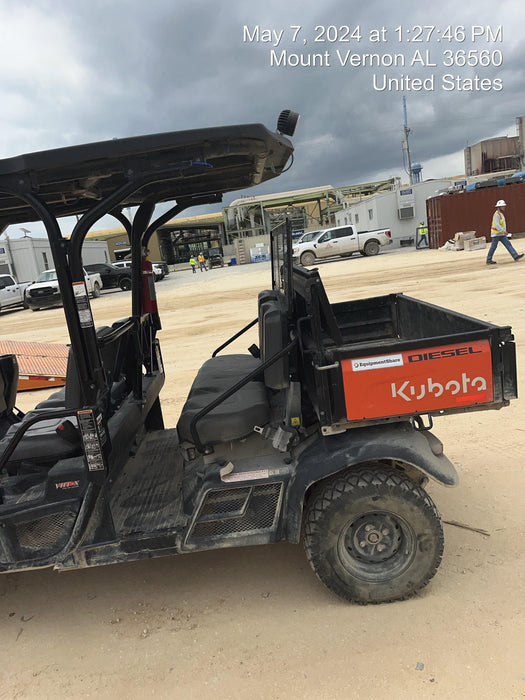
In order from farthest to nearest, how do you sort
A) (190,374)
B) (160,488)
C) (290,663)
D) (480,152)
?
(480,152) < (190,374) < (160,488) < (290,663)

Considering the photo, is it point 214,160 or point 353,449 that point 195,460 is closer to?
point 353,449

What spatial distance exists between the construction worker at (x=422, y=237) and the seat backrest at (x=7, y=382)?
2612 cm

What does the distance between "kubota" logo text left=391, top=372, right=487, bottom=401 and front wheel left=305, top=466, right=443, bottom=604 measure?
436 millimetres

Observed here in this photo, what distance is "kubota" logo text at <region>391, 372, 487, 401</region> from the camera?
2.51 meters

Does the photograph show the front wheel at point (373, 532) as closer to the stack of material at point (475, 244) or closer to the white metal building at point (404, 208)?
the stack of material at point (475, 244)

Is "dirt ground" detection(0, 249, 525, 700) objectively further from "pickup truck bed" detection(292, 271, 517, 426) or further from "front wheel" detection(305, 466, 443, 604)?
"pickup truck bed" detection(292, 271, 517, 426)

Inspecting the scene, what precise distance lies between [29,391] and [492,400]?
265 inches

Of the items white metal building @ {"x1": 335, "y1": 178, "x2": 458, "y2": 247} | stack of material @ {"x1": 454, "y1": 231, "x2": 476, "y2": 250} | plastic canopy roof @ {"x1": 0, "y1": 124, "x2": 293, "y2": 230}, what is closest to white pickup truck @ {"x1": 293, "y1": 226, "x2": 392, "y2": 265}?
stack of material @ {"x1": 454, "y1": 231, "x2": 476, "y2": 250}

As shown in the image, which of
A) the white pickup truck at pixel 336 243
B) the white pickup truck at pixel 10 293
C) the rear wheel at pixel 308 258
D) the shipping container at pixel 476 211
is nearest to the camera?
the white pickup truck at pixel 10 293

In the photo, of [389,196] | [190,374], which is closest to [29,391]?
[190,374]

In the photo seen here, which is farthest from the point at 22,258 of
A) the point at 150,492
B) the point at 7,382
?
the point at 150,492

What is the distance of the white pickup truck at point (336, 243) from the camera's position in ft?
84.6

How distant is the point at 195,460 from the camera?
116 inches

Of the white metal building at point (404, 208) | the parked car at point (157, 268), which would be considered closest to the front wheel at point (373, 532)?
the parked car at point (157, 268)
